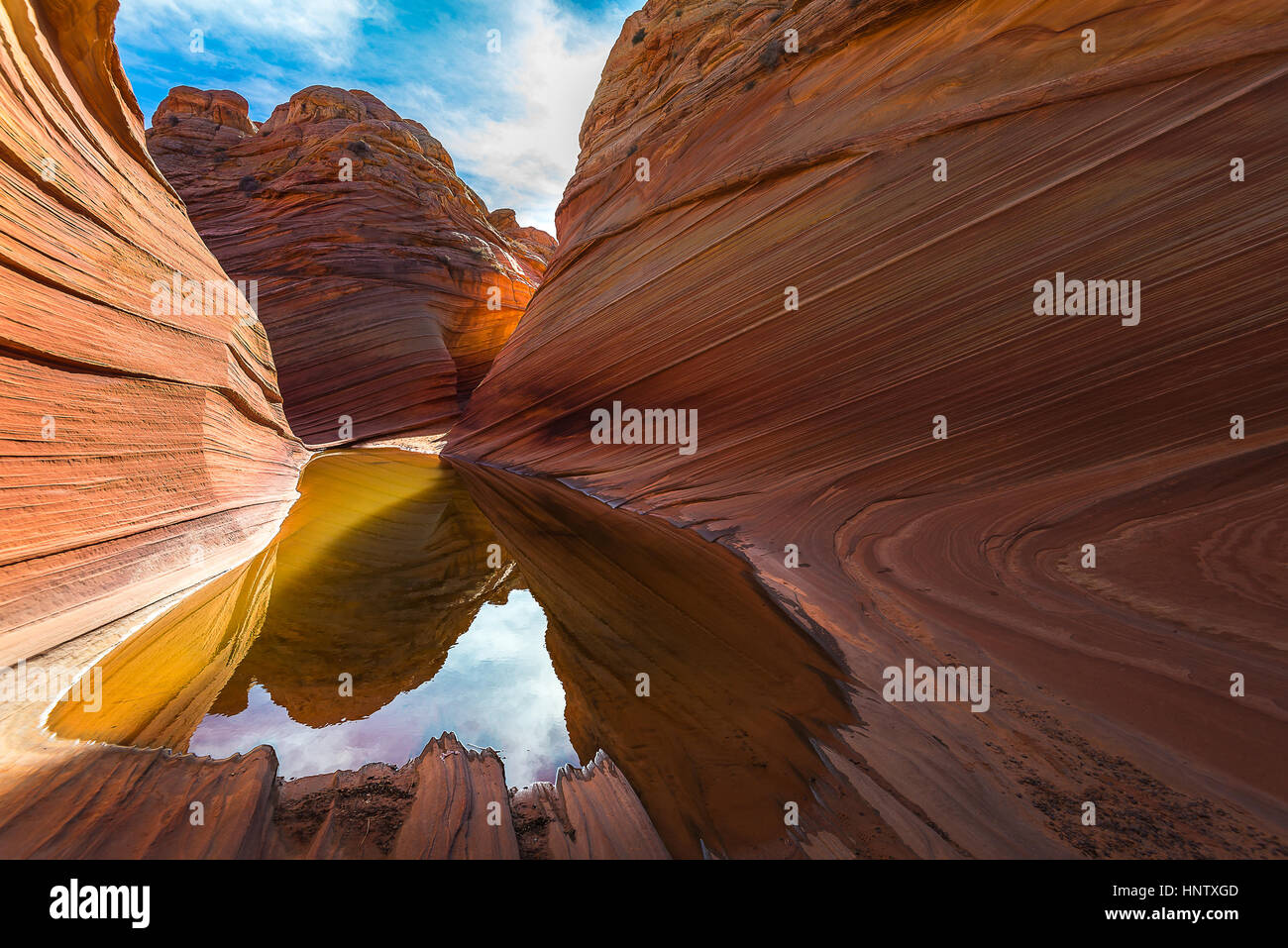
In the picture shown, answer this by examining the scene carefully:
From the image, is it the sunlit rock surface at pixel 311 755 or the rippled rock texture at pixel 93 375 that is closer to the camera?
the sunlit rock surface at pixel 311 755

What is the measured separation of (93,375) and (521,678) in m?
3.24

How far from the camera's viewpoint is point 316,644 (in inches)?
112

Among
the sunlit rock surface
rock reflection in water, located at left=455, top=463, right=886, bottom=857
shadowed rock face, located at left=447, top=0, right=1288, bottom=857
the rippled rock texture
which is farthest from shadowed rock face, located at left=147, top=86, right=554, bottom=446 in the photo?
rock reflection in water, located at left=455, top=463, right=886, bottom=857

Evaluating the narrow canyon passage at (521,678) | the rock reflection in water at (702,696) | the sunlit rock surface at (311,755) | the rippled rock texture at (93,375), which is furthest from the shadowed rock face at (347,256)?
the rock reflection in water at (702,696)

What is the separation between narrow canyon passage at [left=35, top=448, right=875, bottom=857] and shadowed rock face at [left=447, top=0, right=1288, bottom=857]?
292mm

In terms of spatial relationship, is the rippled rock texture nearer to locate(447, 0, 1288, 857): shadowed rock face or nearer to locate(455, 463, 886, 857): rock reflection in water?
locate(455, 463, 886, 857): rock reflection in water

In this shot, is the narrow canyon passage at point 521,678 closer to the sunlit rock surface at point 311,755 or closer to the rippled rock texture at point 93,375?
the sunlit rock surface at point 311,755

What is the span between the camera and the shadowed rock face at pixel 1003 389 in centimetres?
175

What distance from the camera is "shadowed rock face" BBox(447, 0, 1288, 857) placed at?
175cm

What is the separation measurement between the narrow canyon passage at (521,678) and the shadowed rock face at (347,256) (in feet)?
33.7

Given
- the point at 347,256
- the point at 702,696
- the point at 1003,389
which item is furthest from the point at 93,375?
the point at 347,256

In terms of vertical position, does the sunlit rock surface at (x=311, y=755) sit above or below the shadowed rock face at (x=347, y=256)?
below

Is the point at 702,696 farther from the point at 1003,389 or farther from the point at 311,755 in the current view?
the point at 1003,389

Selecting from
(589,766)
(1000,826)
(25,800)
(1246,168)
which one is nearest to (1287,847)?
(1000,826)
